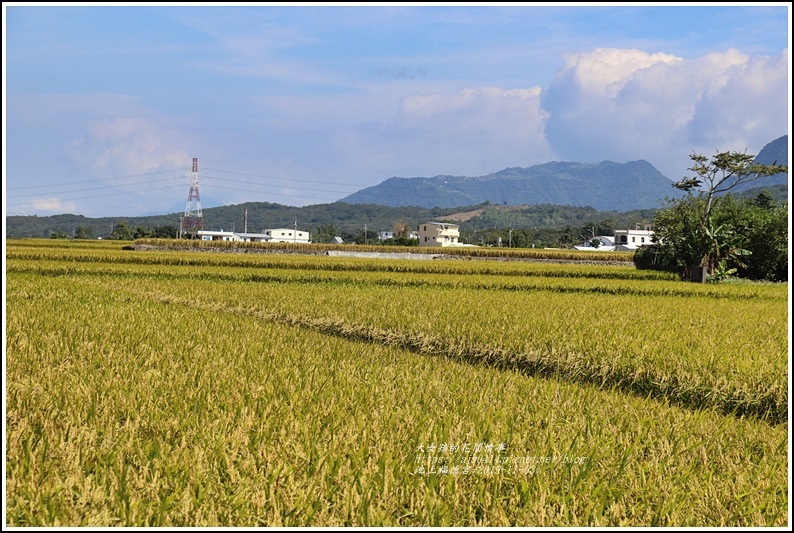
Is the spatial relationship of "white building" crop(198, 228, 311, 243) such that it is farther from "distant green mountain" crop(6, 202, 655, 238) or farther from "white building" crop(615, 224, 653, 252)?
"white building" crop(615, 224, 653, 252)

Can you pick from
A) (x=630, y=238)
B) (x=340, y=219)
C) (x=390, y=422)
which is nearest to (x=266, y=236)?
(x=630, y=238)

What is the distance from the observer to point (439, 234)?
8819cm

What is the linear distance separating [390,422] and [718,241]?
28.4 metres

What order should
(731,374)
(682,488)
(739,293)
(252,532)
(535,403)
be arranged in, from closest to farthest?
(252,532) < (682,488) < (535,403) < (731,374) < (739,293)

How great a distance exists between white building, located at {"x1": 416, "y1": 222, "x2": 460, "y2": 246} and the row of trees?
49499 millimetres

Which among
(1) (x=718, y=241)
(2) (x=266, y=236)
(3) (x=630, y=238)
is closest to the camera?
(1) (x=718, y=241)

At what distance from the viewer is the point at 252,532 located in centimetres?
286

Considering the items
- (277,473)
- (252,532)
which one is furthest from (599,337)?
(252,532)

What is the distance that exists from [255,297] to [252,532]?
12.5 m

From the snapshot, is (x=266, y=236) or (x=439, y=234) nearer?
(x=439, y=234)

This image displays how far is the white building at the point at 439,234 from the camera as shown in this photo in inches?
3472

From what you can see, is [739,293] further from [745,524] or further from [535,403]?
[745,524]

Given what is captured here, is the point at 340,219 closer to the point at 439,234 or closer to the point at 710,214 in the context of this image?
the point at 439,234

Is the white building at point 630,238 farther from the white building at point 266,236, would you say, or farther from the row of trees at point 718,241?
the row of trees at point 718,241
